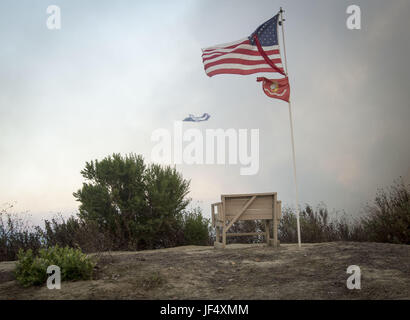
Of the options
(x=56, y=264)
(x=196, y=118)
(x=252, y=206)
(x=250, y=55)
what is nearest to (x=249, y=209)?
(x=252, y=206)

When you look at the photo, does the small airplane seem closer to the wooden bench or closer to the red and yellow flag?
the red and yellow flag

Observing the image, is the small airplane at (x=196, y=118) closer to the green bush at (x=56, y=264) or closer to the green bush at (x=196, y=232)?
the green bush at (x=196, y=232)

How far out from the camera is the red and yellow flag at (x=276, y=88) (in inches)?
377

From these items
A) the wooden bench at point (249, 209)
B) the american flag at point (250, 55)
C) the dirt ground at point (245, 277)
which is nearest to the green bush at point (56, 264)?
the dirt ground at point (245, 277)

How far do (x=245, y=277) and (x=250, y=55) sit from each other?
6.17 metres

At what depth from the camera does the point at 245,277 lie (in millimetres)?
6070

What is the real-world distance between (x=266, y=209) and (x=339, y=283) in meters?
4.30

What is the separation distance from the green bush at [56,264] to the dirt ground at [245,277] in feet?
0.55

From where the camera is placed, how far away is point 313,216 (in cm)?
1403

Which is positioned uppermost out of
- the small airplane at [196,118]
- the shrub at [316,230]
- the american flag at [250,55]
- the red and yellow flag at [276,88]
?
the american flag at [250,55]
